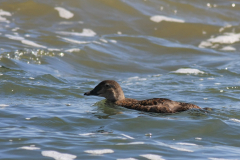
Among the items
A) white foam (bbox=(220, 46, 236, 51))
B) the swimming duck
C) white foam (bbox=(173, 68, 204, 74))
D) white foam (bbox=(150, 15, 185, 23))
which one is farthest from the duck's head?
white foam (bbox=(150, 15, 185, 23))

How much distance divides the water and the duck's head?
264 mm

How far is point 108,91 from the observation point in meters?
9.62

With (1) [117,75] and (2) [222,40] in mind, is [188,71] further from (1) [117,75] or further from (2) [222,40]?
(2) [222,40]

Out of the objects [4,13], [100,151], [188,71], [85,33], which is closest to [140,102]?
[100,151]

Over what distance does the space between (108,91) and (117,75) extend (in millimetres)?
3940

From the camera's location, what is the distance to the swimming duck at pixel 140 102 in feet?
28.2

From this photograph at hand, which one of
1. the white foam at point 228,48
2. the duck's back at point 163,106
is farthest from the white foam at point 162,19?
the duck's back at point 163,106

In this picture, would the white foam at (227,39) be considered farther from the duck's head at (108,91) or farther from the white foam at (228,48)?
the duck's head at (108,91)

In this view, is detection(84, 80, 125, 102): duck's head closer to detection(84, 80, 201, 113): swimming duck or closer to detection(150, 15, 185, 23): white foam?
detection(84, 80, 201, 113): swimming duck

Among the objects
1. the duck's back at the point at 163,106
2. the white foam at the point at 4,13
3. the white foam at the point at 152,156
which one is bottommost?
the white foam at the point at 152,156

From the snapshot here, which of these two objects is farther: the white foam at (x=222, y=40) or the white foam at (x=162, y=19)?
the white foam at (x=162, y=19)

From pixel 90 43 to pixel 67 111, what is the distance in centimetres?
796

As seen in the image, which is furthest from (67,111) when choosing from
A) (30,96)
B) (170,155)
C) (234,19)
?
(234,19)

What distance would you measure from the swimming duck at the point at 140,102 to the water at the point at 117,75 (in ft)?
0.56
